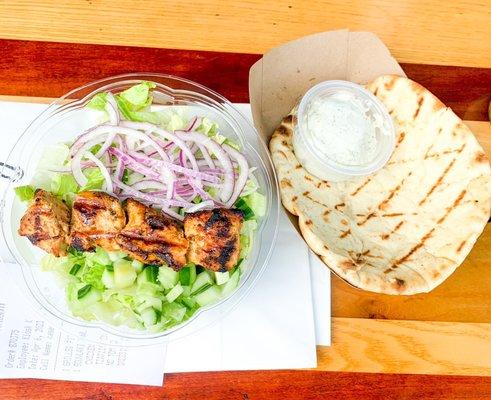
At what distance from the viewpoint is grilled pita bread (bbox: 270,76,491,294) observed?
191cm

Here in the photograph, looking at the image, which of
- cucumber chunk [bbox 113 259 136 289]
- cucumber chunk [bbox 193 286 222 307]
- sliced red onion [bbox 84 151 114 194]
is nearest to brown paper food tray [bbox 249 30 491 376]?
cucumber chunk [bbox 193 286 222 307]

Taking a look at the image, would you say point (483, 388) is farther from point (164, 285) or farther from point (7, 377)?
point (7, 377)

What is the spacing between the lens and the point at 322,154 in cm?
190

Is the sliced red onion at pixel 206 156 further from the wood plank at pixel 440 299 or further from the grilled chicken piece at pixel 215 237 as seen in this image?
the wood plank at pixel 440 299

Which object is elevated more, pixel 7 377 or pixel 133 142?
pixel 133 142

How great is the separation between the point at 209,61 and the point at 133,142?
517 mm

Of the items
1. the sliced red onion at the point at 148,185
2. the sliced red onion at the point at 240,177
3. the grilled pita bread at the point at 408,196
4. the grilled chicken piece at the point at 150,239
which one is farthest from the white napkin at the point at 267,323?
the sliced red onion at the point at 148,185

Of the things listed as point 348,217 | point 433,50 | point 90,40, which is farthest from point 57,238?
point 433,50

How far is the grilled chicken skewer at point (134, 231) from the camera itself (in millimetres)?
1669

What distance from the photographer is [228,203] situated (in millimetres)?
1812

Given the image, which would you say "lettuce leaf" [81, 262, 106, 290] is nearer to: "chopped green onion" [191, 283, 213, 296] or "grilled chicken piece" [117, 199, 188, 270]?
"grilled chicken piece" [117, 199, 188, 270]

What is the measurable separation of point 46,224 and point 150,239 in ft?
1.03

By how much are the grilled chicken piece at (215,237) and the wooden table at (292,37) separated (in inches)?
19.6

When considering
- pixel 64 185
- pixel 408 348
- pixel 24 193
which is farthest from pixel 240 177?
pixel 408 348
